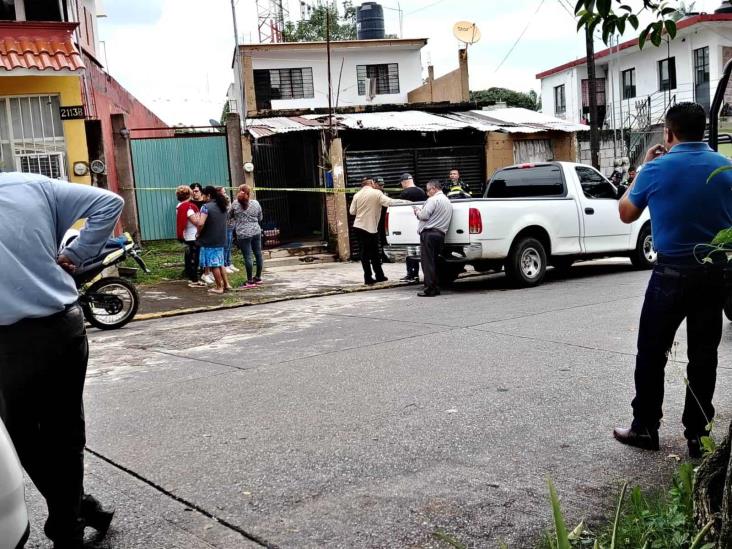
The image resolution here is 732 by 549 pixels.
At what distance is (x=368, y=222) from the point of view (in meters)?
13.0

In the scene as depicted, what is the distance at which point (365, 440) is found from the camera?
4664 mm

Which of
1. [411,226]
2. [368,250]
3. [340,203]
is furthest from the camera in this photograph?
[340,203]

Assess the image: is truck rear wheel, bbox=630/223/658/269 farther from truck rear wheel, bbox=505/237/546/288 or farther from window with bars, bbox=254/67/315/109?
window with bars, bbox=254/67/315/109

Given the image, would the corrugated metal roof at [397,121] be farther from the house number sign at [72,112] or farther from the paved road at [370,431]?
the paved road at [370,431]

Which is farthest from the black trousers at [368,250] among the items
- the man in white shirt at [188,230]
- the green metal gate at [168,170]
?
the green metal gate at [168,170]

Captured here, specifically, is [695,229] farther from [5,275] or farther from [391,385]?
[5,275]

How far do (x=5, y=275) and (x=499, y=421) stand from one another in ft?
10.2

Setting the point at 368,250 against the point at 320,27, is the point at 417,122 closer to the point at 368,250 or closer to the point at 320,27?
the point at 368,250

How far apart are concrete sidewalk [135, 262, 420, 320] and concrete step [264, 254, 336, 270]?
2.25 feet

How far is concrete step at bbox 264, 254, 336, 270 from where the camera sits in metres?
16.7

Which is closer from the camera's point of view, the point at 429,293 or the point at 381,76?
the point at 429,293

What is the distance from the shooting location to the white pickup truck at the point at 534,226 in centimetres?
1152

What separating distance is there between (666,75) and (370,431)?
35396 millimetres

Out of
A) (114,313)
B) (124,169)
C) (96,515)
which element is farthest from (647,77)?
(96,515)
